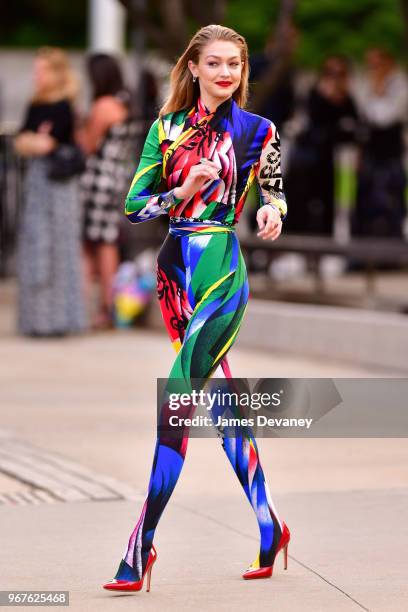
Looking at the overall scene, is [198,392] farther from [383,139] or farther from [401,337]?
[383,139]

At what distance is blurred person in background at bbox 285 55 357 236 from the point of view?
16.0m

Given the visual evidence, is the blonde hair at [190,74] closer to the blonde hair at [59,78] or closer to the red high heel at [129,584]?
the red high heel at [129,584]

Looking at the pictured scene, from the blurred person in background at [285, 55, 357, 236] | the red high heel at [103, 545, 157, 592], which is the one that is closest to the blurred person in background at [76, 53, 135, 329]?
the blurred person in background at [285, 55, 357, 236]

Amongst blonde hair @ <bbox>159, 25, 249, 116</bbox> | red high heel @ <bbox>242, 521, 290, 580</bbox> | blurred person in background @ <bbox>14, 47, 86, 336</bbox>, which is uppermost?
blonde hair @ <bbox>159, 25, 249, 116</bbox>

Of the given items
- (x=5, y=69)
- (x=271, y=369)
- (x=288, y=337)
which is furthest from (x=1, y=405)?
(x=5, y=69)

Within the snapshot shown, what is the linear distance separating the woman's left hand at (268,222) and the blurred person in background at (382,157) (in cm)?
1056

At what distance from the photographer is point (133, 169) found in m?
14.4

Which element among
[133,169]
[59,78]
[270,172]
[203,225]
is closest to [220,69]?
[270,172]

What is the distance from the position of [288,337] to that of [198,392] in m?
6.81

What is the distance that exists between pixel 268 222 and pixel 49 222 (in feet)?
24.6

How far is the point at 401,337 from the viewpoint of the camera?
11.0 metres

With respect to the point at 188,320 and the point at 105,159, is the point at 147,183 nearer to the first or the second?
the point at 188,320

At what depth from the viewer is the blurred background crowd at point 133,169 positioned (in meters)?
12.7

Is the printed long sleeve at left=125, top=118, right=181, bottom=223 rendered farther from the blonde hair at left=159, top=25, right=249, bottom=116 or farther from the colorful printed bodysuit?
the blonde hair at left=159, top=25, right=249, bottom=116
